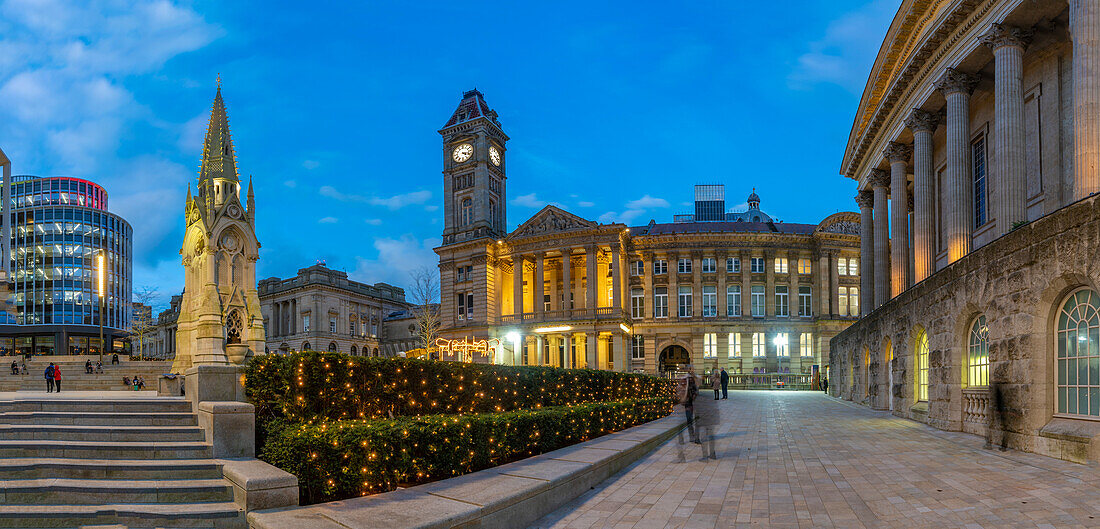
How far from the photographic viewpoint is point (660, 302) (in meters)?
74.3

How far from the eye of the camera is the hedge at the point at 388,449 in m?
8.12

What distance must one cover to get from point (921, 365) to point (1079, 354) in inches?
388

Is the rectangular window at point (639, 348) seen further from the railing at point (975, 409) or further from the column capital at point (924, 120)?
the railing at point (975, 409)

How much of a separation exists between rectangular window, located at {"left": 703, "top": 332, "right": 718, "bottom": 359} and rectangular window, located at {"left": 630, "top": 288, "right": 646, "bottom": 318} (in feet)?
25.8

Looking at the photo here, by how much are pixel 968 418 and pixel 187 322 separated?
2151 cm

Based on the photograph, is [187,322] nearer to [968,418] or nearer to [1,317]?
[968,418]

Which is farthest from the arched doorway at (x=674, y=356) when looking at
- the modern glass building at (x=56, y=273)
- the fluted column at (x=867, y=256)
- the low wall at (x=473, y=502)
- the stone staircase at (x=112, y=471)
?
the modern glass building at (x=56, y=273)

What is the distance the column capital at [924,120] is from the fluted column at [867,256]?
39.8ft

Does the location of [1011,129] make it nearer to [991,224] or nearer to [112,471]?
[991,224]

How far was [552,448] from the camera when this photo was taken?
500 inches

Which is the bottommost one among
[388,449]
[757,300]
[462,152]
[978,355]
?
[388,449]

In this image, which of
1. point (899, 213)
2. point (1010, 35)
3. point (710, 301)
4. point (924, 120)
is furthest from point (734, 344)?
point (1010, 35)

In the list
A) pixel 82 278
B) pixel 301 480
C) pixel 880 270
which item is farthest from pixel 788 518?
pixel 82 278

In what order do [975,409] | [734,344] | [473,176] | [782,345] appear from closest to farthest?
[975,409] → [782,345] → [734,344] → [473,176]
